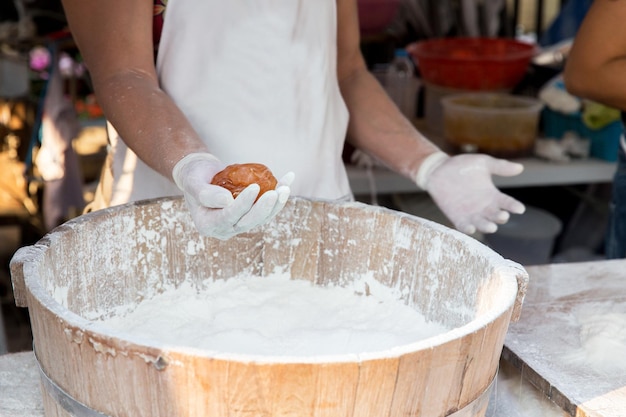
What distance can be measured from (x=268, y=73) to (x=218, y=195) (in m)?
0.62

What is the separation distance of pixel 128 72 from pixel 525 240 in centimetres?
267

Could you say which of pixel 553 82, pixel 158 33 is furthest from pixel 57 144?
pixel 553 82

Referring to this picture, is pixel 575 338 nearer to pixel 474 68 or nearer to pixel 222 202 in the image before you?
pixel 222 202

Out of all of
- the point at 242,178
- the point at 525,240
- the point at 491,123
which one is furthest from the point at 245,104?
the point at 525,240

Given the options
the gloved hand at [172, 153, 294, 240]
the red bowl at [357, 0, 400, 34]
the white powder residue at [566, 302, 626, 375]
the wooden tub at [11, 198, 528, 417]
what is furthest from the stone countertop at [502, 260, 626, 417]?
the red bowl at [357, 0, 400, 34]

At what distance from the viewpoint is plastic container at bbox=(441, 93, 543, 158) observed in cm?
355

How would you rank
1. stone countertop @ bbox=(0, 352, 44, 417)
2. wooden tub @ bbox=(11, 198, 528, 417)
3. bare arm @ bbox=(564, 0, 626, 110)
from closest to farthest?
wooden tub @ bbox=(11, 198, 528, 417) → stone countertop @ bbox=(0, 352, 44, 417) → bare arm @ bbox=(564, 0, 626, 110)

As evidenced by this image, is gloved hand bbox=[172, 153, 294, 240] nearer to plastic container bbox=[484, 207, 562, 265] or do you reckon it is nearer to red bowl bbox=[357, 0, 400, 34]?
plastic container bbox=[484, 207, 562, 265]

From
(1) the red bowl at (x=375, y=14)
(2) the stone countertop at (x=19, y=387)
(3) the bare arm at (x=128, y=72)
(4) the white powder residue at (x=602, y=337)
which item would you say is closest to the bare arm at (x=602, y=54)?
(4) the white powder residue at (x=602, y=337)

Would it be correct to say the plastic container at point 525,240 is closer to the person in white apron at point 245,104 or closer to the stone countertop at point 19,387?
the person in white apron at point 245,104

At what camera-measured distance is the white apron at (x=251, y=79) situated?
1795 millimetres

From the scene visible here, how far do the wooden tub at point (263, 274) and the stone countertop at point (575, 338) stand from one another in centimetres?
20

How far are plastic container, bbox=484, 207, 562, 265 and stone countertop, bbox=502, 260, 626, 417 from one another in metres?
1.90

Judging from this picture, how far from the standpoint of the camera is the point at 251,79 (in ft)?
5.99
